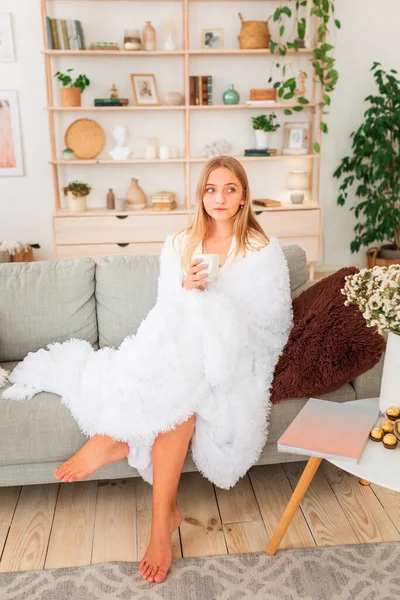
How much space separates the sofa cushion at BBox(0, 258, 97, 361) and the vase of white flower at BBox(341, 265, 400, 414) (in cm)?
113

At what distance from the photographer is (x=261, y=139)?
183 inches

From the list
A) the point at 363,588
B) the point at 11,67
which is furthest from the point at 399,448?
the point at 11,67

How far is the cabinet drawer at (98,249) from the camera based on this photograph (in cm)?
451

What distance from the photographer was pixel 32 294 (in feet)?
7.49

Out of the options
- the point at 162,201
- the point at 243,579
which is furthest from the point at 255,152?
the point at 243,579

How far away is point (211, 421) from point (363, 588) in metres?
0.61

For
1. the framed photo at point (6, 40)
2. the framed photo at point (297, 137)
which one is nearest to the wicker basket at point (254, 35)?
the framed photo at point (297, 137)

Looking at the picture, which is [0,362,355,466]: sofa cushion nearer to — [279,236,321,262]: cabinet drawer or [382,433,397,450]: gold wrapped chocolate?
[382,433,397,450]: gold wrapped chocolate

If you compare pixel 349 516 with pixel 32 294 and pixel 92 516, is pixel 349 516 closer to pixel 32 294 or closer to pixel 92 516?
pixel 92 516

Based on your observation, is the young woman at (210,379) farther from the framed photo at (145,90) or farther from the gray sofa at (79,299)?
the framed photo at (145,90)

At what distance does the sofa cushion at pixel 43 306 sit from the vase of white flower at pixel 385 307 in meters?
1.13


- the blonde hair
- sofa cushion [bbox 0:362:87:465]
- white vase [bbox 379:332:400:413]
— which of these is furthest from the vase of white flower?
sofa cushion [bbox 0:362:87:465]

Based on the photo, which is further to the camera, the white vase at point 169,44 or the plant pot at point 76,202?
the plant pot at point 76,202

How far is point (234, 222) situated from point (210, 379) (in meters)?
0.67
